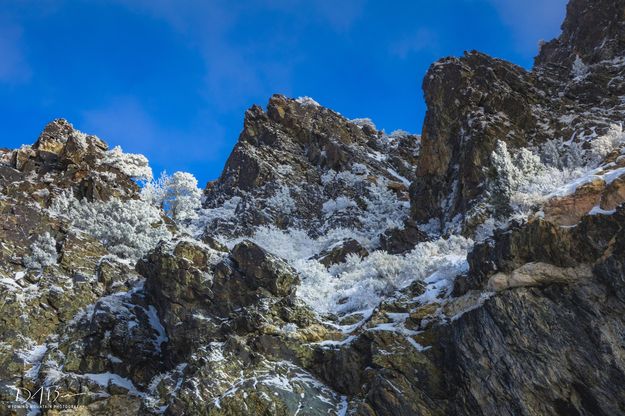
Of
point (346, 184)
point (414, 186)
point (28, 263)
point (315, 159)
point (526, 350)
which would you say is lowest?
point (526, 350)

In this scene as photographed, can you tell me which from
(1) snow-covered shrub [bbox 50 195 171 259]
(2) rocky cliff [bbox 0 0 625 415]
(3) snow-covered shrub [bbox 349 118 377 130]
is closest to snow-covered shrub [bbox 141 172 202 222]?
(2) rocky cliff [bbox 0 0 625 415]

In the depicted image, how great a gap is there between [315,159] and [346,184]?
7876mm

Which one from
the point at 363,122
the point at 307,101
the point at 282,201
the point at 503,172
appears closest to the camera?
the point at 503,172

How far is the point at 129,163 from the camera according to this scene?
52.0m

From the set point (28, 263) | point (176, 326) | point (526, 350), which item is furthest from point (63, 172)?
point (526, 350)

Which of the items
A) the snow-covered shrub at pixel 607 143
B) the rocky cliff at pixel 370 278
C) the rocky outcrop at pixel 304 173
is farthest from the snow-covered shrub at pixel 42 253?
the snow-covered shrub at pixel 607 143

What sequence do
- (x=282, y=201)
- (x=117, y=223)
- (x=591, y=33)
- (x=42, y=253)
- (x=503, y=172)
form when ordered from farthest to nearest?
1. (x=282, y=201)
2. (x=591, y=33)
3. (x=117, y=223)
4. (x=503, y=172)
5. (x=42, y=253)

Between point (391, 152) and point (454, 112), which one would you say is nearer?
point (454, 112)

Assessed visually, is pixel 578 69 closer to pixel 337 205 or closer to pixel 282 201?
pixel 337 205

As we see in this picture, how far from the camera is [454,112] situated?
4703 cm

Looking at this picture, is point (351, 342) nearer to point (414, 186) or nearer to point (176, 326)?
point (176, 326)

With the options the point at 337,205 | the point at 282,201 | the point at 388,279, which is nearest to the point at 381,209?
the point at 337,205

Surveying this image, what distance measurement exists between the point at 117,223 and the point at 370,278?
20859 millimetres

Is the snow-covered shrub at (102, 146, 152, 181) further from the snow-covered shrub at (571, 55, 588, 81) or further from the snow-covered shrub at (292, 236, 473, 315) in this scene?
the snow-covered shrub at (571, 55, 588, 81)
